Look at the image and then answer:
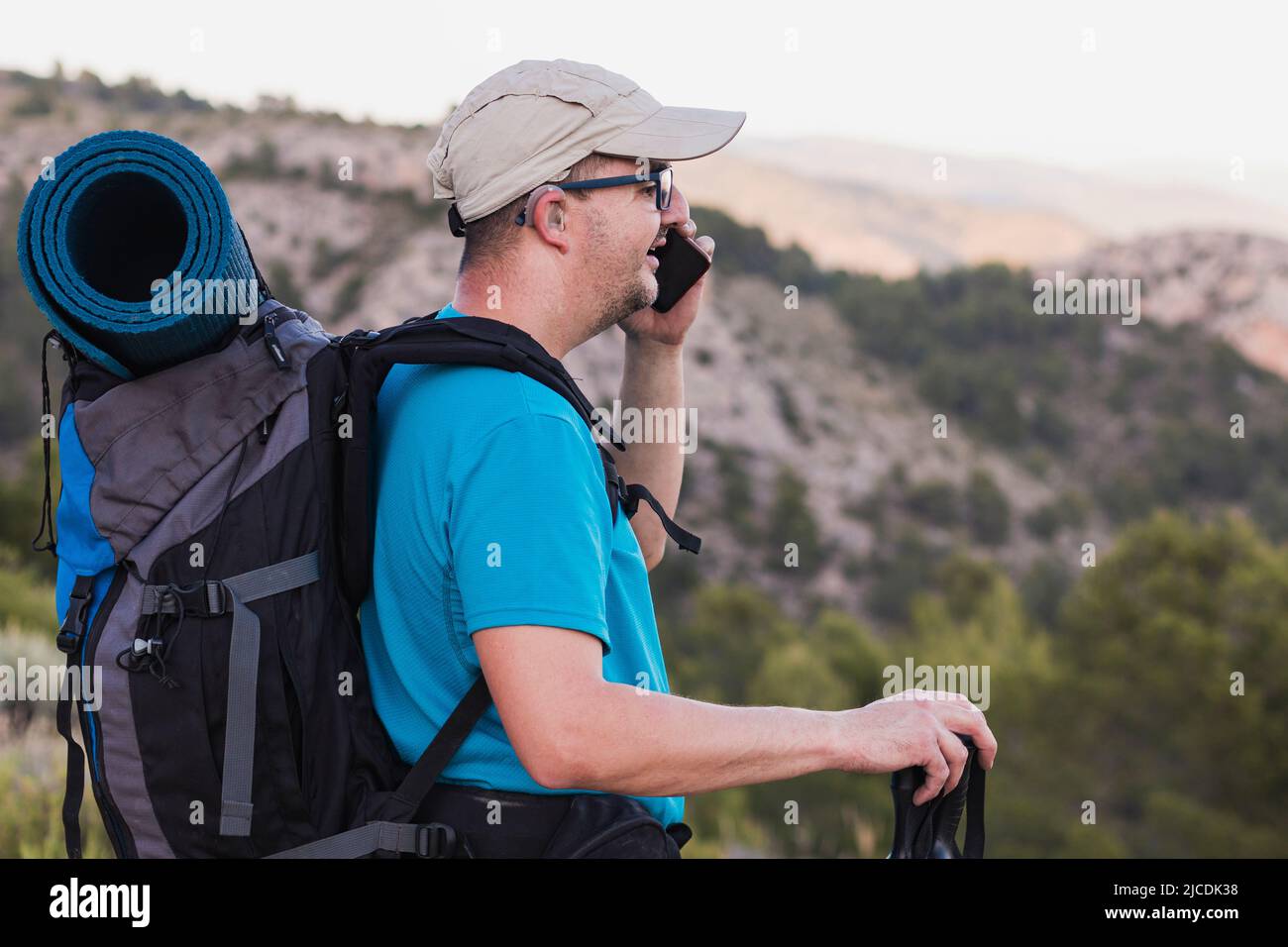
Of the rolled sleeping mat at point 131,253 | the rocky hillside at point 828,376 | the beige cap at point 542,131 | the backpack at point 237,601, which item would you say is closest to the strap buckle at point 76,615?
the backpack at point 237,601

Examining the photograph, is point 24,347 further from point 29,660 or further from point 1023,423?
point 1023,423

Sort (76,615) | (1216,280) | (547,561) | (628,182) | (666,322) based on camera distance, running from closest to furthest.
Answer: (547,561) < (76,615) < (628,182) < (666,322) < (1216,280)

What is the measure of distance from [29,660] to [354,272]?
927 inches

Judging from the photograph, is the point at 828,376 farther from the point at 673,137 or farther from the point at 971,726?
the point at 971,726

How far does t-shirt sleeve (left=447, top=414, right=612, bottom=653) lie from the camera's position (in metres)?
1.59

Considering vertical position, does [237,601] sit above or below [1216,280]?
below

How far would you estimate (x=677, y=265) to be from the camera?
2.48 meters

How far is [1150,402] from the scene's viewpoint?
110 feet

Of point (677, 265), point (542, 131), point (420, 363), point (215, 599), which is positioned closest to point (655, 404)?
point (677, 265)

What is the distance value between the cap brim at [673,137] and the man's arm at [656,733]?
825 millimetres

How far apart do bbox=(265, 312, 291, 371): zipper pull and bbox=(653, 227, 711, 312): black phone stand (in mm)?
843

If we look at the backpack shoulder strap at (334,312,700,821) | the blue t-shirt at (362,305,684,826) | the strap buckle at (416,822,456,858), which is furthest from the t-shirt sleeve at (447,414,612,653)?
the strap buckle at (416,822,456,858)

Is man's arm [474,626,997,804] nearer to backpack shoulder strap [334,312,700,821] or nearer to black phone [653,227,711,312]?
backpack shoulder strap [334,312,700,821]

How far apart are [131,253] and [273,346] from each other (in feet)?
0.86
